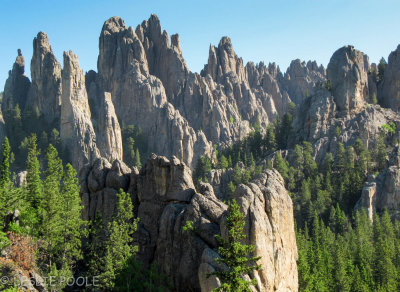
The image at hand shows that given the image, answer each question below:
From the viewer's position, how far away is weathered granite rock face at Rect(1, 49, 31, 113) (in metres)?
126

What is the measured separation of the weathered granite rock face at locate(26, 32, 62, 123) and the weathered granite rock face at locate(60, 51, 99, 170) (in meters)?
9.53

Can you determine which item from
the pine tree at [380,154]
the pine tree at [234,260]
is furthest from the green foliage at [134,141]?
the pine tree at [234,260]

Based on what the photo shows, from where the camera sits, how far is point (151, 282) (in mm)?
32156

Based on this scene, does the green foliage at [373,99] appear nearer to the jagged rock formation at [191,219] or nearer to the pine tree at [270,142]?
the pine tree at [270,142]

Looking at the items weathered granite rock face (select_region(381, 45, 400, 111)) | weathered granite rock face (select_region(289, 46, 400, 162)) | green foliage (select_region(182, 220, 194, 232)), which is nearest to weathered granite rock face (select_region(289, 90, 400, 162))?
weathered granite rock face (select_region(289, 46, 400, 162))

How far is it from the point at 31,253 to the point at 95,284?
18.1 feet

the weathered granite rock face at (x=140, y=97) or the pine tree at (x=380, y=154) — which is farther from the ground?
the weathered granite rock face at (x=140, y=97)

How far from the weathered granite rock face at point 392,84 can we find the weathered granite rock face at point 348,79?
554 centimetres

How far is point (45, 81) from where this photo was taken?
122812 millimetres

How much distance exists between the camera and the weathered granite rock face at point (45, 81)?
12169 cm

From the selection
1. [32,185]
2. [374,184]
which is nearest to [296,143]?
[374,184]

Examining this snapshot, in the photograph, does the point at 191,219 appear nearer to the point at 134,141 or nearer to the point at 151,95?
the point at 134,141

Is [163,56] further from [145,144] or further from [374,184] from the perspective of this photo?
[374,184]

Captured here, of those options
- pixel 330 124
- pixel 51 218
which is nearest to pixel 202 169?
pixel 330 124
